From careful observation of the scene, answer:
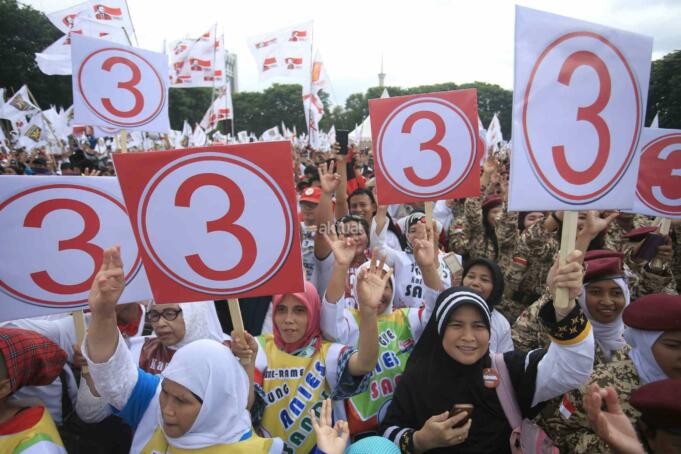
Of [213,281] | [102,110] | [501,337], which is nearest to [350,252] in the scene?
[213,281]

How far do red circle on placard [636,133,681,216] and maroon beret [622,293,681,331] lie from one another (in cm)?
188

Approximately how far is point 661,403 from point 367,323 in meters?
1.16

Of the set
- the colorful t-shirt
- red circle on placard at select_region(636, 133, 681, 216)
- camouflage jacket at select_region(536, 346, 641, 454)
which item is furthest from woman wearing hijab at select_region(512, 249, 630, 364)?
the colorful t-shirt

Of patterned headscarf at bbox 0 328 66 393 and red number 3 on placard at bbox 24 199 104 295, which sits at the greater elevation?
red number 3 on placard at bbox 24 199 104 295

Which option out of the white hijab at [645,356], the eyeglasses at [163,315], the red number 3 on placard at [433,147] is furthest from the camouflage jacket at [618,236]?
the eyeglasses at [163,315]

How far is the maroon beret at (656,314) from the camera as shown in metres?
1.90

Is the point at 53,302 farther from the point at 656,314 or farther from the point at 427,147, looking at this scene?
the point at 656,314

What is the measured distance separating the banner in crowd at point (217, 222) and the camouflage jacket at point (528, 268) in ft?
8.34

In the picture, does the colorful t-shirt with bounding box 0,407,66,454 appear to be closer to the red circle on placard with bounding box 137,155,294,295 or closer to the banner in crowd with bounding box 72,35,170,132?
the red circle on placard with bounding box 137,155,294,295

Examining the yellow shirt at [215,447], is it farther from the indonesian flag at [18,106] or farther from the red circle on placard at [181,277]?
the indonesian flag at [18,106]

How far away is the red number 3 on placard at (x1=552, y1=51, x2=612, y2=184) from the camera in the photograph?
180 centimetres

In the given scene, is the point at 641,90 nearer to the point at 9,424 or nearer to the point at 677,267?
the point at 9,424

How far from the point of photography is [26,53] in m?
34.3

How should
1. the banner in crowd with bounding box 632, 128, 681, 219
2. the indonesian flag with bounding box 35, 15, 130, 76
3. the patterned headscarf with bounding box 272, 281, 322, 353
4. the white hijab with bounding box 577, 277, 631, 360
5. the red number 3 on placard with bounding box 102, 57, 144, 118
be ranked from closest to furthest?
the patterned headscarf with bounding box 272, 281, 322, 353
the white hijab with bounding box 577, 277, 631, 360
the banner in crowd with bounding box 632, 128, 681, 219
the red number 3 on placard with bounding box 102, 57, 144, 118
the indonesian flag with bounding box 35, 15, 130, 76
